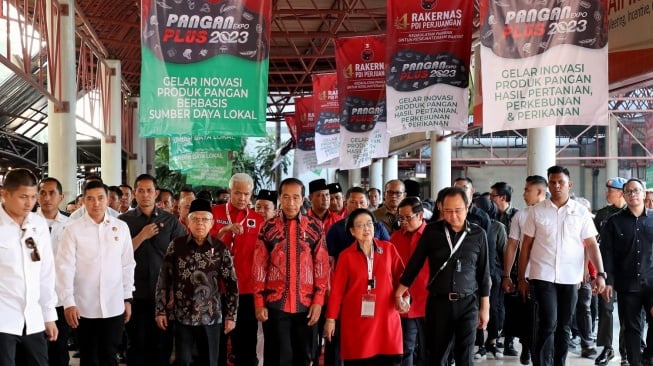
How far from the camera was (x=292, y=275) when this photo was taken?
18.3 ft

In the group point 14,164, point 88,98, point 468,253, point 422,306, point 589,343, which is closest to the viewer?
point 468,253

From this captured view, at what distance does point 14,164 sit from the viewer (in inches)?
834

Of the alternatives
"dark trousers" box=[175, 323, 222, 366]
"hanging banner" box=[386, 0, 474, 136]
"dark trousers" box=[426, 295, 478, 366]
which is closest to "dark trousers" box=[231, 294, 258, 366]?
"dark trousers" box=[175, 323, 222, 366]

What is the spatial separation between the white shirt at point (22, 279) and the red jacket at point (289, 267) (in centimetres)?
152

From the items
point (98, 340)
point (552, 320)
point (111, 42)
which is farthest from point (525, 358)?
point (111, 42)

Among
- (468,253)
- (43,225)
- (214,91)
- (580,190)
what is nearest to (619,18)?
(468,253)

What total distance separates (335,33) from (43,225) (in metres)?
15.2

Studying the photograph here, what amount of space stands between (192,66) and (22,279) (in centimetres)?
344

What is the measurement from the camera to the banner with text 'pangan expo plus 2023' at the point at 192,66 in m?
7.53

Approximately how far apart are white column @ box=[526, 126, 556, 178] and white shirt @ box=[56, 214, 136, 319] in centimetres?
678

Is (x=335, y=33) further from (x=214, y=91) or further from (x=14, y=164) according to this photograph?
(x=214, y=91)

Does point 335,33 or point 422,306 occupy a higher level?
point 335,33

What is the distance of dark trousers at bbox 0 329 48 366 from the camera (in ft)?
15.0

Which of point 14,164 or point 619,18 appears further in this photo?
point 14,164
